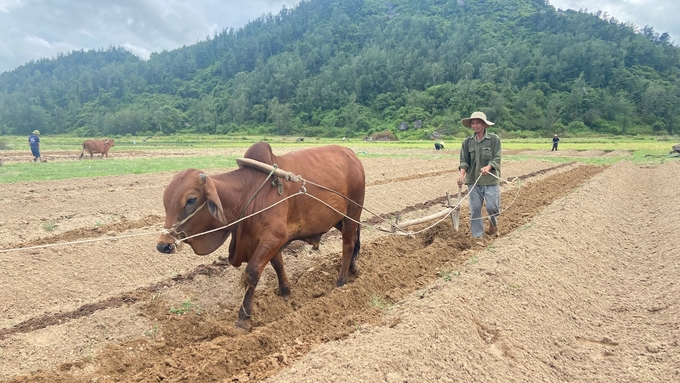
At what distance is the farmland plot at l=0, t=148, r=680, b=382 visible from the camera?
4.08m

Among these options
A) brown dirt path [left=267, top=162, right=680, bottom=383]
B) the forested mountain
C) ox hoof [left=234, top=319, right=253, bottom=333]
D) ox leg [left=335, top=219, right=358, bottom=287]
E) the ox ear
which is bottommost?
ox hoof [left=234, top=319, right=253, bottom=333]

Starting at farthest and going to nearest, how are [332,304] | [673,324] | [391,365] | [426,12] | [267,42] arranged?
[426,12] < [267,42] < [332,304] < [673,324] < [391,365]

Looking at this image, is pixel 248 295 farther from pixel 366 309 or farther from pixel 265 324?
pixel 366 309

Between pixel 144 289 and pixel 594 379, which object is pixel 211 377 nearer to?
pixel 144 289

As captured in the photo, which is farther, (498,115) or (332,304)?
(498,115)

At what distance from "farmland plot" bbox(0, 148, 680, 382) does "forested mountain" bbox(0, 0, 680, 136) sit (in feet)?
220

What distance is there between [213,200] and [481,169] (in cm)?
514

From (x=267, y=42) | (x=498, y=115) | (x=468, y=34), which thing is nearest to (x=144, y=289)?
(x=498, y=115)

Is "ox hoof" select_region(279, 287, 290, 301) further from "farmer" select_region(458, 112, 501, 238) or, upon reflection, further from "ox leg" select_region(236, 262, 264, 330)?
"farmer" select_region(458, 112, 501, 238)

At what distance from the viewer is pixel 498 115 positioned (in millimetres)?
79125

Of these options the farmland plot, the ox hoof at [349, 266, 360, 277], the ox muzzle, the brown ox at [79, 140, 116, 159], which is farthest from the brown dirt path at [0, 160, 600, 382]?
the brown ox at [79, 140, 116, 159]

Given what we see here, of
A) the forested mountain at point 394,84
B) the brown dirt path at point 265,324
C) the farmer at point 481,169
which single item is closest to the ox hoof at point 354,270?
the brown dirt path at point 265,324

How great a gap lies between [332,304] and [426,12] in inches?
8209

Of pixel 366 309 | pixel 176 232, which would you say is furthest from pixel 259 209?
pixel 366 309
